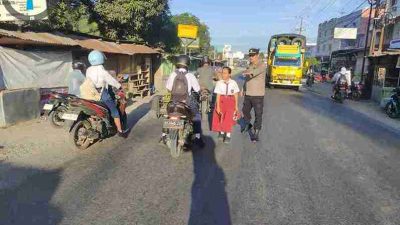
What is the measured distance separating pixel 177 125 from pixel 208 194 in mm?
1887

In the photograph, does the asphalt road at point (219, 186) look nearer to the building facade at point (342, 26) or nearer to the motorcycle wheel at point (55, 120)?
the motorcycle wheel at point (55, 120)

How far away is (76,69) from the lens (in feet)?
29.5

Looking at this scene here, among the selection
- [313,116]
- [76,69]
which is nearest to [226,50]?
[313,116]

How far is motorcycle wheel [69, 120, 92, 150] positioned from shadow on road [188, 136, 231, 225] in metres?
2.21

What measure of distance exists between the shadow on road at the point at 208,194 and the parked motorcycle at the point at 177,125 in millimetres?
389

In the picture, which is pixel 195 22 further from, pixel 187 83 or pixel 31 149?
pixel 31 149

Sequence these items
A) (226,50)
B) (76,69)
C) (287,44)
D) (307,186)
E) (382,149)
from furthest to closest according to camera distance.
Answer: (226,50) < (287,44) < (76,69) < (382,149) < (307,186)

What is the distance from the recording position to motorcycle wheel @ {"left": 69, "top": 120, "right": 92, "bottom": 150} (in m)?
6.95

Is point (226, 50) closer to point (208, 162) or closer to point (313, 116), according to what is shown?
point (313, 116)

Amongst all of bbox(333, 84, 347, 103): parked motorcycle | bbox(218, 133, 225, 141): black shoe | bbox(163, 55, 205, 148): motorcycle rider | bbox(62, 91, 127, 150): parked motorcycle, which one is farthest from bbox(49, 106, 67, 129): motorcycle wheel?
bbox(333, 84, 347, 103): parked motorcycle

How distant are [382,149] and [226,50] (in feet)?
183

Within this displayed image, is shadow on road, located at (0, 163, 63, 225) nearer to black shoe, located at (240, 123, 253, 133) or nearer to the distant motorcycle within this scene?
black shoe, located at (240, 123, 253, 133)

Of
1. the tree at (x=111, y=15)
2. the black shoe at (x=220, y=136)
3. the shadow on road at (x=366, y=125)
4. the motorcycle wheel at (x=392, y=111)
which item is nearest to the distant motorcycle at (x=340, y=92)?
the shadow on road at (x=366, y=125)

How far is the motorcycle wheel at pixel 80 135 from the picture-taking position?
695 cm
